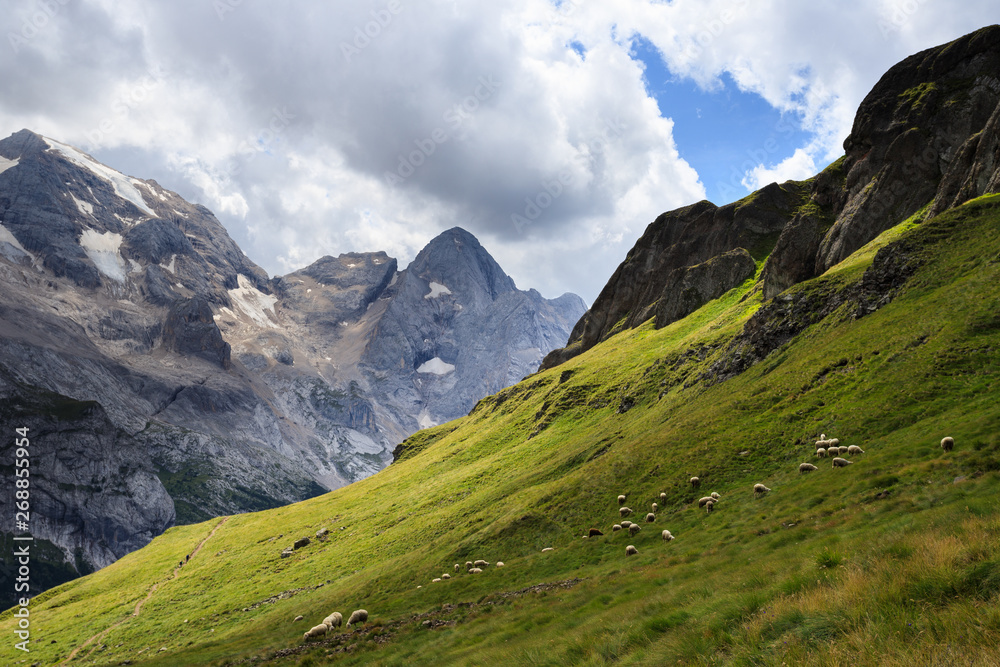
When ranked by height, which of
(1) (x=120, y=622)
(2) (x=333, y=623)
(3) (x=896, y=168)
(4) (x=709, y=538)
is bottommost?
(4) (x=709, y=538)

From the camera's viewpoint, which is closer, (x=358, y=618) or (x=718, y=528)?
(x=718, y=528)

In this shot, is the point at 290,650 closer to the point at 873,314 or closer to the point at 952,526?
the point at 952,526

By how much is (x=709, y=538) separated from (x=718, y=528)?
46.4 inches

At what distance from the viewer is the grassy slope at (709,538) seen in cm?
1031

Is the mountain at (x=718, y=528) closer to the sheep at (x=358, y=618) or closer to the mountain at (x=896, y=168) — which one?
the sheep at (x=358, y=618)

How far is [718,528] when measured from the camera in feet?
82.1

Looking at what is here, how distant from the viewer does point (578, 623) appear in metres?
17.7

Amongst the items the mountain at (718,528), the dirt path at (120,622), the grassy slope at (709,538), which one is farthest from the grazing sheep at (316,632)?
the dirt path at (120,622)

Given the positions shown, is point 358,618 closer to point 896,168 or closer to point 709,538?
point 709,538

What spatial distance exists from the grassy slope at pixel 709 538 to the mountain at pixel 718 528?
0.38 ft

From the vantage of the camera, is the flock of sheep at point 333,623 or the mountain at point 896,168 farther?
the mountain at point 896,168

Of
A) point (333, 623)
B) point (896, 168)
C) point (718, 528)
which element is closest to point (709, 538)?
point (718, 528)

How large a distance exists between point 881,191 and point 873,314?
1407 inches

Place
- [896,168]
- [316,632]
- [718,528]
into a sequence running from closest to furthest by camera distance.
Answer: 1. [718,528]
2. [316,632]
3. [896,168]
